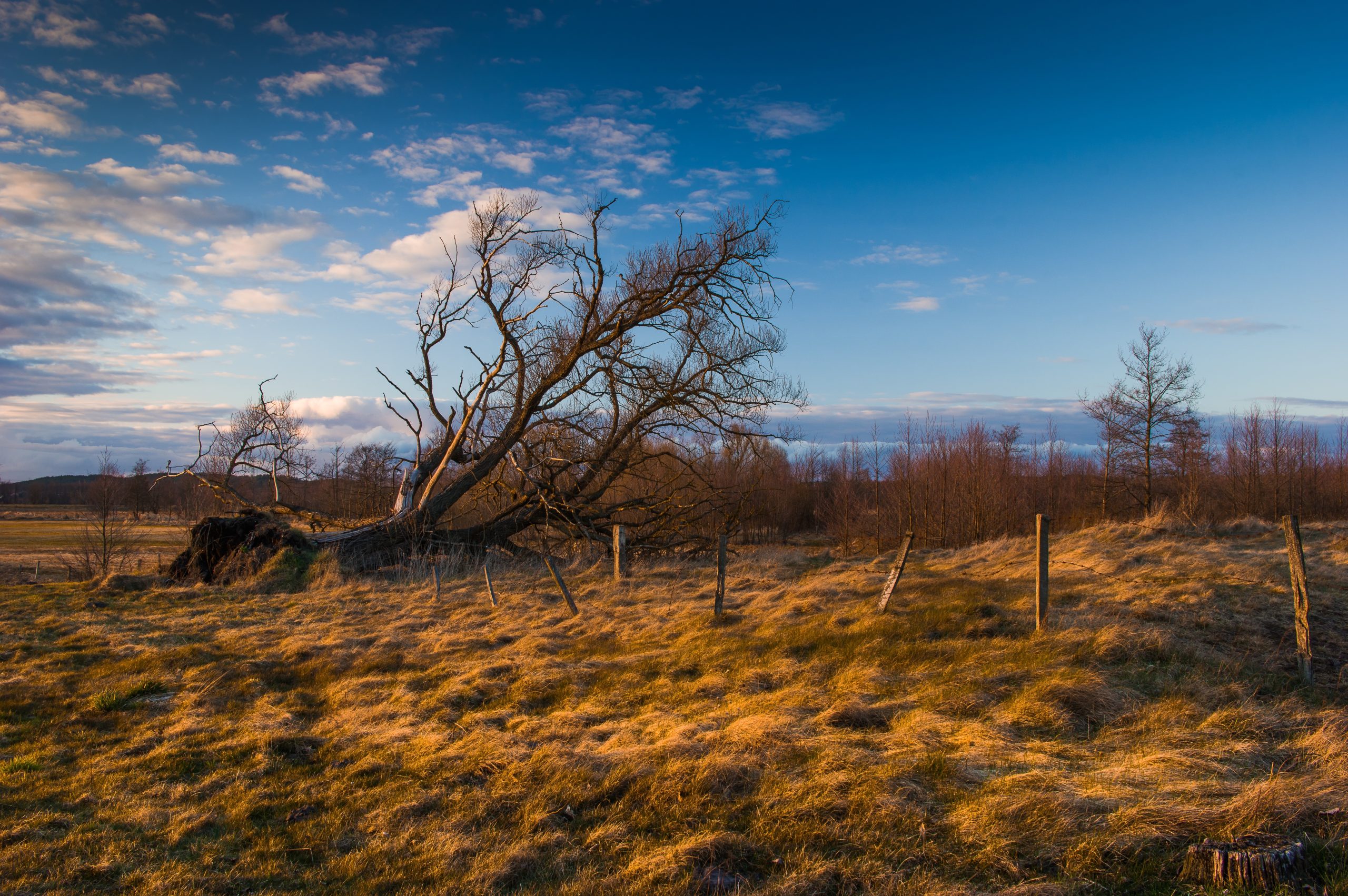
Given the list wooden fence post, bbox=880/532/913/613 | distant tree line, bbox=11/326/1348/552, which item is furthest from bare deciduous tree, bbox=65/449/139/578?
wooden fence post, bbox=880/532/913/613

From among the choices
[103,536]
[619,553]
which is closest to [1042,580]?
[619,553]

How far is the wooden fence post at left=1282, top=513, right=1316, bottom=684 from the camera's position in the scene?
6.44m

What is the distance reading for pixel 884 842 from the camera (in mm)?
4113

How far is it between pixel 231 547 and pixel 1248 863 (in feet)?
59.9

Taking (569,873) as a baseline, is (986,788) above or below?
above

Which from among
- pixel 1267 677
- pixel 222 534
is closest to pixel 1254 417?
pixel 1267 677

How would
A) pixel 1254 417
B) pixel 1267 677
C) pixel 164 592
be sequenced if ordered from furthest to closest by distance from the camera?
1. pixel 1254 417
2. pixel 164 592
3. pixel 1267 677

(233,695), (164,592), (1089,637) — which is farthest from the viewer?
(164,592)

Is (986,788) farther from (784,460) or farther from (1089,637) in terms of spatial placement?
(784,460)

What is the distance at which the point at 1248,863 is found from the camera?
3377mm

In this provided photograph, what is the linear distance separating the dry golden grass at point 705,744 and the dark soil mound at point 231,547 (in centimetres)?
430

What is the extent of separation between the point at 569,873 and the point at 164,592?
14.2 meters

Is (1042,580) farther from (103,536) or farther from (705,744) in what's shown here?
(103,536)

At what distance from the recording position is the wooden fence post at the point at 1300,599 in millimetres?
6438
